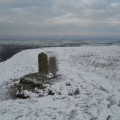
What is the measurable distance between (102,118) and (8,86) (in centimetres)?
639

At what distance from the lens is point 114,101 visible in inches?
430

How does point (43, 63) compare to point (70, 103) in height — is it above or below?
above

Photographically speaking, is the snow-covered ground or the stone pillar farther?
the stone pillar

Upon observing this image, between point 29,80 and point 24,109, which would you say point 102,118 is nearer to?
point 24,109

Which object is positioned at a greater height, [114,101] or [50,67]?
[50,67]

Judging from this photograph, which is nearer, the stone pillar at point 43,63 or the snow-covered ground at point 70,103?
the snow-covered ground at point 70,103

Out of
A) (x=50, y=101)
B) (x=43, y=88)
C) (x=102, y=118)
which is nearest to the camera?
(x=102, y=118)

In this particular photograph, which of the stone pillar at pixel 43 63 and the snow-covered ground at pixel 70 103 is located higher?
the stone pillar at pixel 43 63

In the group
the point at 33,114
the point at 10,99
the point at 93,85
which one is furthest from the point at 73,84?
the point at 33,114

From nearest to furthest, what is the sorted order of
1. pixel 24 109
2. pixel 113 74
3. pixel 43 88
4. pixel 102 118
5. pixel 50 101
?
pixel 102 118 < pixel 24 109 < pixel 50 101 < pixel 43 88 < pixel 113 74

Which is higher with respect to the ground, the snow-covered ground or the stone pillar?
the stone pillar

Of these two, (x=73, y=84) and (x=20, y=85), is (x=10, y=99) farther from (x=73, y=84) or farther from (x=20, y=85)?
(x=73, y=84)

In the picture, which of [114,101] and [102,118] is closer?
[102,118]

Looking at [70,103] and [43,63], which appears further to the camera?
[43,63]
